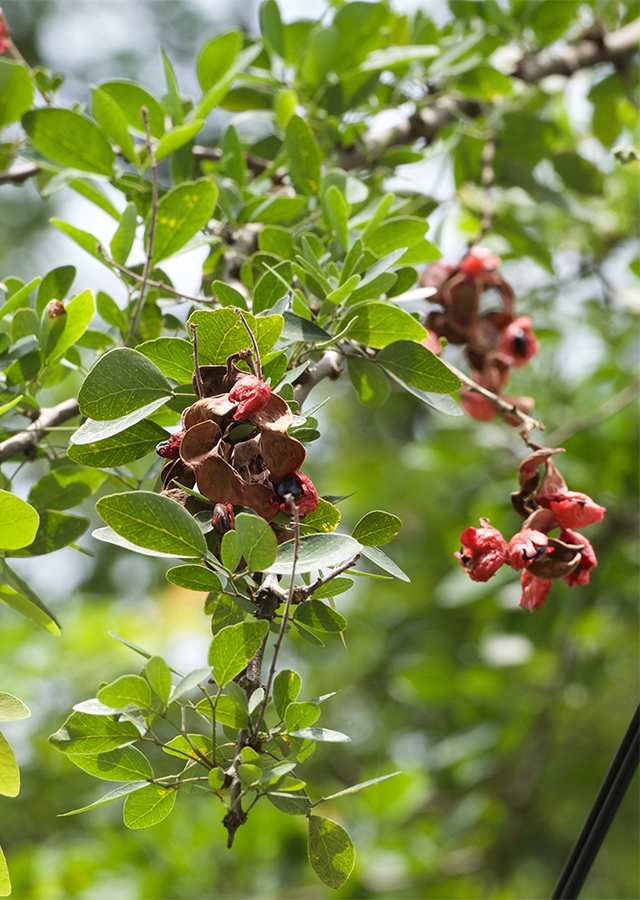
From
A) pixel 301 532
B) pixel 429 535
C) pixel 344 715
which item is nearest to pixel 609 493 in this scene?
pixel 429 535

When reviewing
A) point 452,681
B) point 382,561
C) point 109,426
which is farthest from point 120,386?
point 452,681

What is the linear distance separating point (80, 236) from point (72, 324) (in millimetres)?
67

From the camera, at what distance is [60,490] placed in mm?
396

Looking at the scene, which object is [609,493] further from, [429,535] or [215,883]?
[215,883]

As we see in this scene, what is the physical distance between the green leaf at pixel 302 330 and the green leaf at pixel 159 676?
14cm

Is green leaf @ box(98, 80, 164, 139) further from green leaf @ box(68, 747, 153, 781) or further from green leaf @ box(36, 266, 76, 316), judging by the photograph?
green leaf @ box(68, 747, 153, 781)

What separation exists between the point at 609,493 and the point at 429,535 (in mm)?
309

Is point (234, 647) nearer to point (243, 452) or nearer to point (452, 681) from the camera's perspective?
point (243, 452)

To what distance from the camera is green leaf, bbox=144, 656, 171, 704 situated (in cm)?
26

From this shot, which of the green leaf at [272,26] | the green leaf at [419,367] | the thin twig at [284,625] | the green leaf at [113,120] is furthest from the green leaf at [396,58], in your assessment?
the thin twig at [284,625]

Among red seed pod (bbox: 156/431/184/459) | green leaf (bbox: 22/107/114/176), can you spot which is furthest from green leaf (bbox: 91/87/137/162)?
red seed pod (bbox: 156/431/184/459)

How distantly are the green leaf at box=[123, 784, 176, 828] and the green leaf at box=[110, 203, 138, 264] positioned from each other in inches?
10.2

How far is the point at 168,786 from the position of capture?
27 centimetres

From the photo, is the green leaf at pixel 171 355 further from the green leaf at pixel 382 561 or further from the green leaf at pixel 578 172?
the green leaf at pixel 578 172
